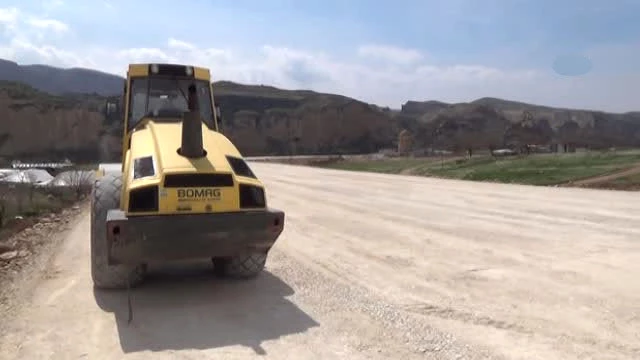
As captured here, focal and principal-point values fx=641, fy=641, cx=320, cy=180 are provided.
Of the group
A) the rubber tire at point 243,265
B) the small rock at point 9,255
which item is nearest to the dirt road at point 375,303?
the rubber tire at point 243,265

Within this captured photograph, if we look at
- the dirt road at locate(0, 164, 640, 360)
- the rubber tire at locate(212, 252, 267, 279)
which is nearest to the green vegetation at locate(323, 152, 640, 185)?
the dirt road at locate(0, 164, 640, 360)

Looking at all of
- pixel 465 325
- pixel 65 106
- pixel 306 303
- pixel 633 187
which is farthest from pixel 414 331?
pixel 65 106

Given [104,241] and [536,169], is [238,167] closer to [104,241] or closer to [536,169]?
[104,241]

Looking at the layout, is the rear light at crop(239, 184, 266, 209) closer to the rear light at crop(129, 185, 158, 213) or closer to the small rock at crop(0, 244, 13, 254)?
the rear light at crop(129, 185, 158, 213)

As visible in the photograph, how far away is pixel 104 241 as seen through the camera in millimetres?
7492

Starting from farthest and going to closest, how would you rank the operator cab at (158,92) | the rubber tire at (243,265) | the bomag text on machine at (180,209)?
the operator cab at (158,92), the rubber tire at (243,265), the bomag text on machine at (180,209)

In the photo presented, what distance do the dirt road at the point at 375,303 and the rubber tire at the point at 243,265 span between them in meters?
0.17

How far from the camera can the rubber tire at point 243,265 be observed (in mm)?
8180

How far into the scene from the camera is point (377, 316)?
6.52 metres

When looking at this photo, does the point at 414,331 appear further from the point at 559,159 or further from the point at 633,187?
the point at 559,159

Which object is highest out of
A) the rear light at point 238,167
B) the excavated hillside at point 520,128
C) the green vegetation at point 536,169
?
the excavated hillside at point 520,128

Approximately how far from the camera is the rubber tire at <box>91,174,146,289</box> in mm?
7487

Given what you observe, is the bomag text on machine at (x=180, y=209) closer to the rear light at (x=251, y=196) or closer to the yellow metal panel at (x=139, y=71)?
the rear light at (x=251, y=196)

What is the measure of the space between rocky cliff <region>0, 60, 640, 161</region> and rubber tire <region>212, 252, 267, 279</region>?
42609 mm
